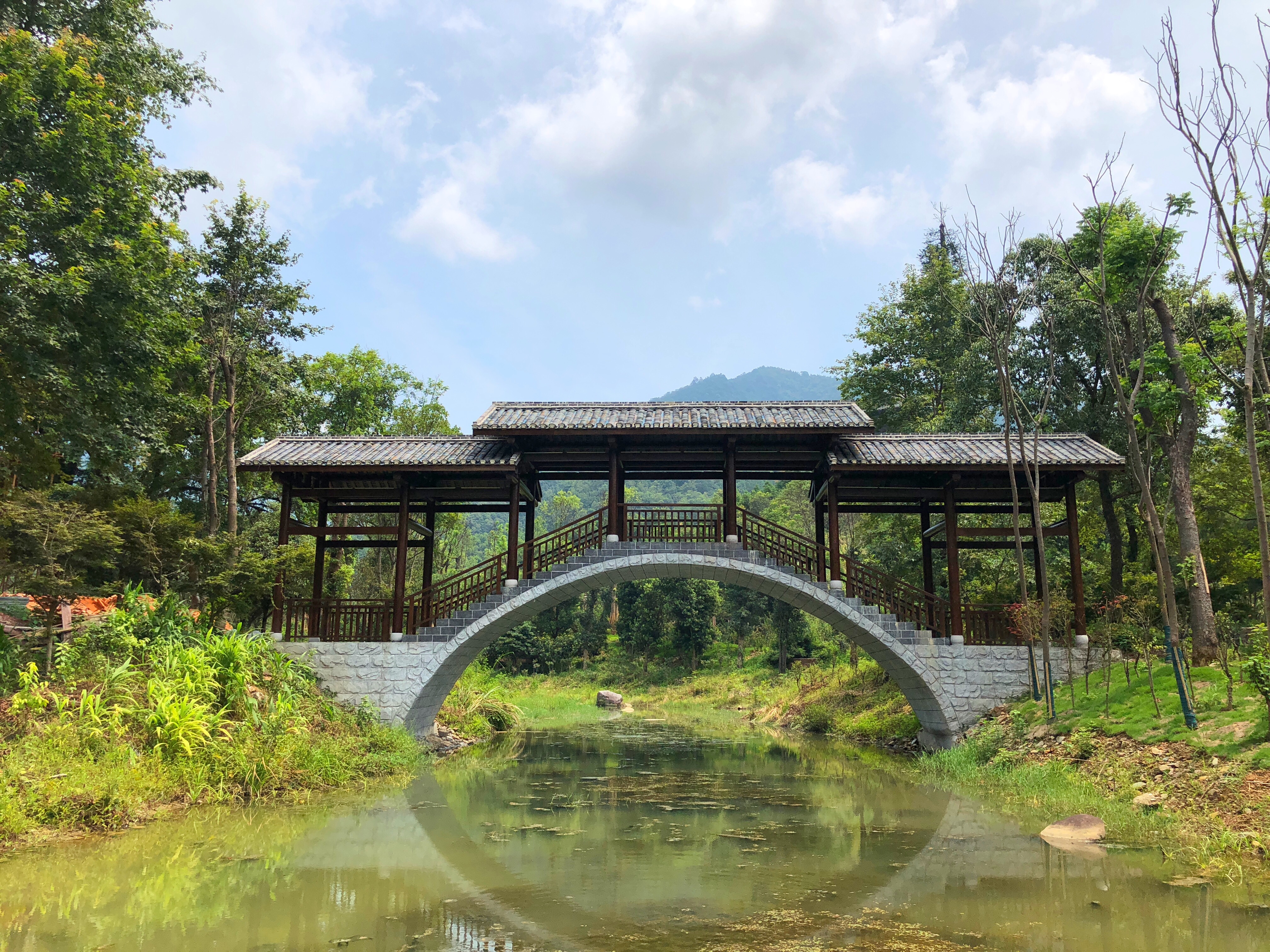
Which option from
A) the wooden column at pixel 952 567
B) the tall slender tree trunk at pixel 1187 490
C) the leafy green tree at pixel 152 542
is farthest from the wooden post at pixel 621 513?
the tall slender tree trunk at pixel 1187 490

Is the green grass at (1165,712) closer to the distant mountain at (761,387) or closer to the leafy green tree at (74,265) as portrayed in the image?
the leafy green tree at (74,265)

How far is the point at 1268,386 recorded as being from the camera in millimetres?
7074

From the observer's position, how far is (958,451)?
1209cm

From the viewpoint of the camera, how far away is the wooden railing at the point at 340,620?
39.2 feet

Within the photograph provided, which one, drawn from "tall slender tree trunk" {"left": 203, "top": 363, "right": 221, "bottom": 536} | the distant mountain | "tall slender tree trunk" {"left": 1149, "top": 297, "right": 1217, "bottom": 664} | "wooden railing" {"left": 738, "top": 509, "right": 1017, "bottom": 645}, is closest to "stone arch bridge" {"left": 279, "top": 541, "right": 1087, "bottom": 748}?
"wooden railing" {"left": 738, "top": 509, "right": 1017, "bottom": 645}

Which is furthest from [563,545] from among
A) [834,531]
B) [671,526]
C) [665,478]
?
[834,531]

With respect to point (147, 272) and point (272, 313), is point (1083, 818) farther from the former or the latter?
point (272, 313)

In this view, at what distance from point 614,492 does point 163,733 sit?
21.2 ft

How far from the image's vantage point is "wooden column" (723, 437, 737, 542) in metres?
11.9

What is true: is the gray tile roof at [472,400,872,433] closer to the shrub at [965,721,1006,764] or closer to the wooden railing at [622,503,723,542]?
the wooden railing at [622,503,723,542]

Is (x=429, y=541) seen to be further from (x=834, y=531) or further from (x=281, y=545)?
(x=834, y=531)

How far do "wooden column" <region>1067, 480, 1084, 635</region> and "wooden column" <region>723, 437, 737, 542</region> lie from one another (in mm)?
4968

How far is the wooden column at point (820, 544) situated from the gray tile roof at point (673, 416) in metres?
1.85

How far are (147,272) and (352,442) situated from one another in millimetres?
3696
